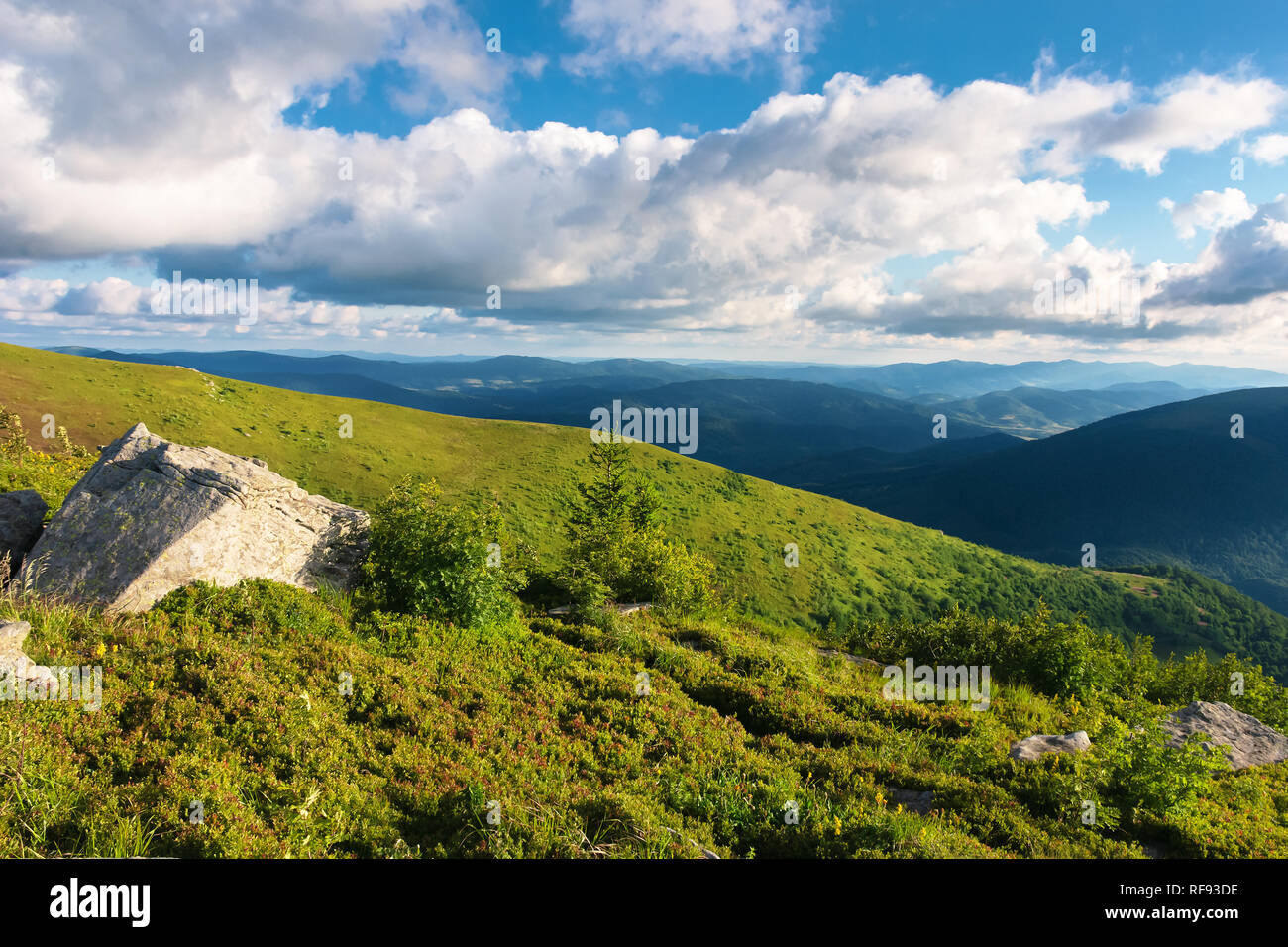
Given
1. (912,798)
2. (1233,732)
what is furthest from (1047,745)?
(1233,732)

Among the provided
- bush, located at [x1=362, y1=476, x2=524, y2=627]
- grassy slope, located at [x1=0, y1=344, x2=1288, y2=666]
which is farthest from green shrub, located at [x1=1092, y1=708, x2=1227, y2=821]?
grassy slope, located at [x1=0, y1=344, x2=1288, y2=666]

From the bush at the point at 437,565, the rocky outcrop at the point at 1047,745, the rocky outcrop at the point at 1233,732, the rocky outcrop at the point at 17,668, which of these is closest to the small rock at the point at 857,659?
the rocky outcrop at the point at 1047,745

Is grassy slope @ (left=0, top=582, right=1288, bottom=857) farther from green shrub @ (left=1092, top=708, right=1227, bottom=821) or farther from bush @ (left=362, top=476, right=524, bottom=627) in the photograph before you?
bush @ (left=362, top=476, right=524, bottom=627)

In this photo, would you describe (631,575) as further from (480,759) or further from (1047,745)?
(1047,745)

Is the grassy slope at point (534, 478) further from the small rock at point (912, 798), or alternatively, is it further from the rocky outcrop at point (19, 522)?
the small rock at point (912, 798)
